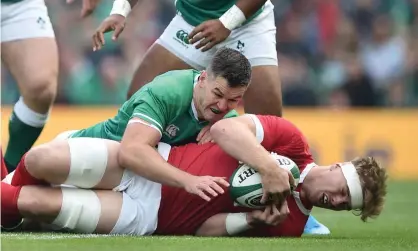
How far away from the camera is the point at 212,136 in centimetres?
637

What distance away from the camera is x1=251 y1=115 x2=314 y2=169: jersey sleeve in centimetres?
649

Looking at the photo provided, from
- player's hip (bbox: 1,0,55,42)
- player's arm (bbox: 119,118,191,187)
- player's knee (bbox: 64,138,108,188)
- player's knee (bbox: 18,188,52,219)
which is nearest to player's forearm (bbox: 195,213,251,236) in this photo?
player's arm (bbox: 119,118,191,187)

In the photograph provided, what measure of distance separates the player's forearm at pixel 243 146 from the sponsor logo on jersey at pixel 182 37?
1967 mm

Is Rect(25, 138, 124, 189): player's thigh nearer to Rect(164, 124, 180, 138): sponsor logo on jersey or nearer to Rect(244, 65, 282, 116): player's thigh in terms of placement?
Rect(164, 124, 180, 138): sponsor logo on jersey

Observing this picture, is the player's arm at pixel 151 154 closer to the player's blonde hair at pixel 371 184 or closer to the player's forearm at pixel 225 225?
the player's forearm at pixel 225 225

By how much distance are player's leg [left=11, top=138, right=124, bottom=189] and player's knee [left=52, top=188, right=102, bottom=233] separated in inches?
3.0

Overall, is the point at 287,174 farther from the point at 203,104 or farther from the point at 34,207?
the point at 34,207

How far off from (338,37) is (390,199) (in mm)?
4304

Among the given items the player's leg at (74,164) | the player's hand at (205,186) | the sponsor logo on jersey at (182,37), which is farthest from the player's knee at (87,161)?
the sponsor logo on jersey at (182,37)

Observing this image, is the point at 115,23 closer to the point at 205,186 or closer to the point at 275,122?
the point at 275,122

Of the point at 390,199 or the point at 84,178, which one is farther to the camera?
the point at 390,199

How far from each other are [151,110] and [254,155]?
689 millimetres

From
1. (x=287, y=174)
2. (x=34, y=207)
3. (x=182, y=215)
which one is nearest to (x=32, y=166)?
(x=34, y=207)

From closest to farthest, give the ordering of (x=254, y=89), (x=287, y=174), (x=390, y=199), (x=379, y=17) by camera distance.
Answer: (x=287, y=174) < (x=254, y=89) < (x=390, y=199) < (x=379, y=17)
